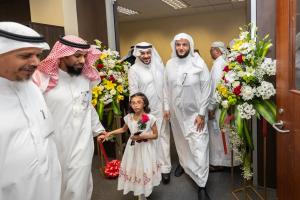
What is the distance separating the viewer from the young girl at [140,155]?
2.49 meters

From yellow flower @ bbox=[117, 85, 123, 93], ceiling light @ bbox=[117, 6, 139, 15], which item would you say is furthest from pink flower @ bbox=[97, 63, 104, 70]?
ceiling light @ bbox=[117, 6, 139, 15]

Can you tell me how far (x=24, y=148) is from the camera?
1421 millimetres

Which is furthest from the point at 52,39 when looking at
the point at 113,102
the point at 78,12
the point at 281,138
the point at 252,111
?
the point at 281,138

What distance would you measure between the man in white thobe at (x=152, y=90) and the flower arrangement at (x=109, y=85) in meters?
0.19

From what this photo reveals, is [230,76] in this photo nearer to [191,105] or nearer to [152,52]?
[191,105]

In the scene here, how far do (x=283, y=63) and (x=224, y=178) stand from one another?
5.96ft

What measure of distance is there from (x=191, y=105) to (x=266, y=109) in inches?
34.5

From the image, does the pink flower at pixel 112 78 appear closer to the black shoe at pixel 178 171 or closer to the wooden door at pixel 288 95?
the black shoe at pixel 178 171

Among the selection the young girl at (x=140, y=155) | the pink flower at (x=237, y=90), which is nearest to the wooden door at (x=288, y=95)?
the pink flower at (x=237, y=90)

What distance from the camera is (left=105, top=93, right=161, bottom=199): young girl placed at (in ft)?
8.16

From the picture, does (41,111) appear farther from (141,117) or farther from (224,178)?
(224,178)

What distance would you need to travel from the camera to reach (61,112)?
6.54 feet

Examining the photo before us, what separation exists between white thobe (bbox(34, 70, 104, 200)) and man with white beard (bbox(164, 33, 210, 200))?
1.22 metres

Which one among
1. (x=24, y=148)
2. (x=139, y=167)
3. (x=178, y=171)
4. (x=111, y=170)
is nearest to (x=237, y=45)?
(x=139, y=167)
